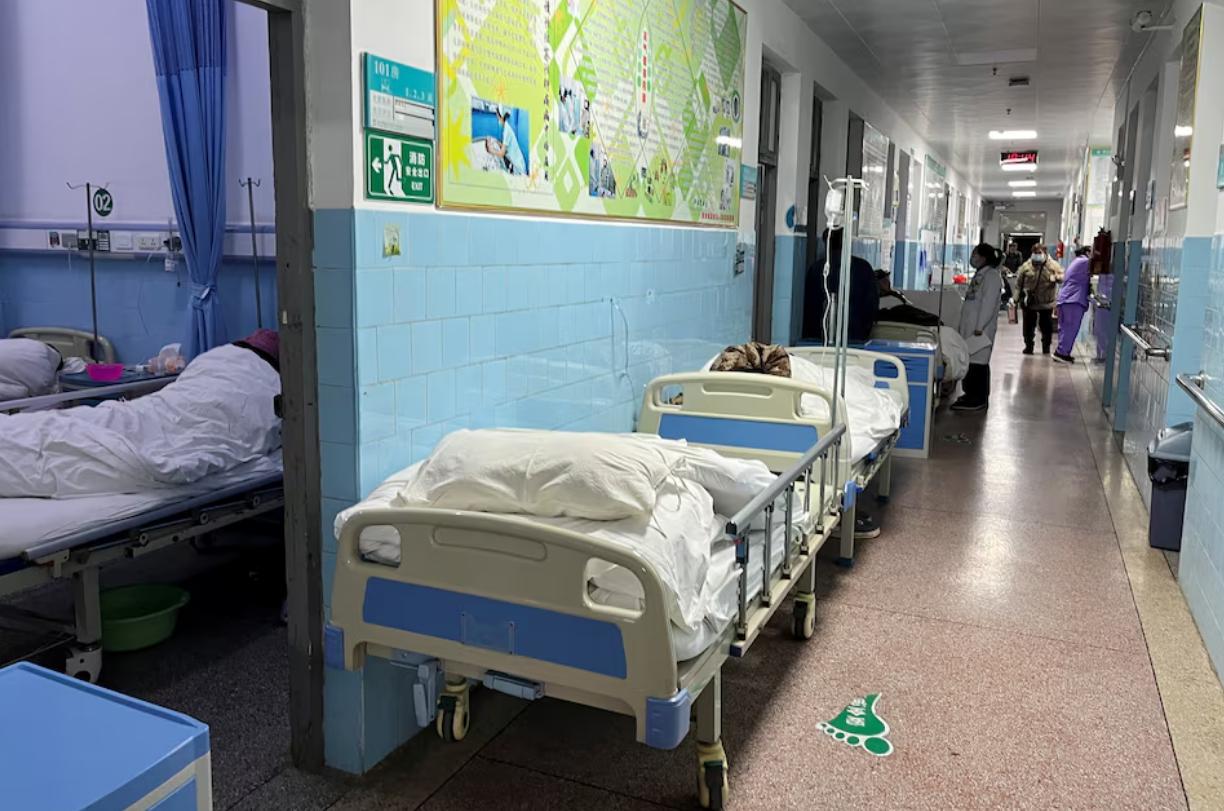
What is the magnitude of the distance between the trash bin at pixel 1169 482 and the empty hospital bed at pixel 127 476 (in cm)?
400

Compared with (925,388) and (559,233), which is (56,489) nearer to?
(559,233)

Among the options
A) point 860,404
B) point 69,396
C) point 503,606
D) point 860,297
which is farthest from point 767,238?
point 503,606

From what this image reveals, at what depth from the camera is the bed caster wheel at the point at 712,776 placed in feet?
8.25

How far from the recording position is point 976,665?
3.53 metres

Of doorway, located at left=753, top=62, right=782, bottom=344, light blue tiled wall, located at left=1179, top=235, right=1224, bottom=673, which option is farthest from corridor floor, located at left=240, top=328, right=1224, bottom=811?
doorway, located at left=753, top=62, right=782, bottom=344

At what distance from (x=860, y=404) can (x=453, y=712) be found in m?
2.79

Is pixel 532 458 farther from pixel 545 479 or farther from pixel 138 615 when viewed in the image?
pixel 138 615

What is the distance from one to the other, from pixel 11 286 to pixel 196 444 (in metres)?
3.04

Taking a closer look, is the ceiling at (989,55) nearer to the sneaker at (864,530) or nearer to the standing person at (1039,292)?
the standing person at (1039,292)

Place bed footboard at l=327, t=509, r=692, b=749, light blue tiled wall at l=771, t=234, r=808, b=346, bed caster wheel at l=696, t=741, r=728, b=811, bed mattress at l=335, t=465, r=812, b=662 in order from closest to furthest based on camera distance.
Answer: bed footboard at l=327, t=509, r=692, b=749 < bed mattress at l=335, t=465, r=812, b=662 < bed caster wheel at l=696, t=741, r=728, b=811 < light blue tiled wall at l=771, t=234, r=808, b=346

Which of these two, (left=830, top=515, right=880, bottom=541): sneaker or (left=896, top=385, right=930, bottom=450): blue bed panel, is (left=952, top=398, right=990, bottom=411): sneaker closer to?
(left=896, top=385, right=930, bottom=450): blue bed panel

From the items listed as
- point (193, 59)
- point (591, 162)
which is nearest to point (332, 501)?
point (591, 162)

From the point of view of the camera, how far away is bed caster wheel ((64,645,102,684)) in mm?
3152

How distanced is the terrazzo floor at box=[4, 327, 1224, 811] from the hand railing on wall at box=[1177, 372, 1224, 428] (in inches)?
35.4
